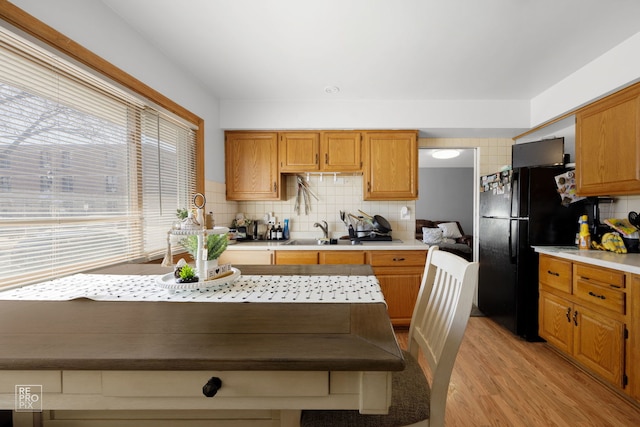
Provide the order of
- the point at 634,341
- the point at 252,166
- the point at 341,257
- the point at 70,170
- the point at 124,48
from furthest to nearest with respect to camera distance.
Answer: the point at 252,166
the point at 341,257
the point at 124,48
the point at 634,341
the point at 70,170

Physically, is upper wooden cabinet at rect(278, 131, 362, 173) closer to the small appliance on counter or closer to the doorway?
the small appliance on counter

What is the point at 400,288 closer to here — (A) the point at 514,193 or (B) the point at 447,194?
(A) the point at 514,193

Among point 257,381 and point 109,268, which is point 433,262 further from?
point 109,268

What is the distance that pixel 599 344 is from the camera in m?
1.86

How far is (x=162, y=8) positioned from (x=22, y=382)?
1.87 m

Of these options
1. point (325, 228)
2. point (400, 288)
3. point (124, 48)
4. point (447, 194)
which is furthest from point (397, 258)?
point (447, 194)

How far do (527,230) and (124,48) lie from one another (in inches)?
129

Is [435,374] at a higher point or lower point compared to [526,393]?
higher

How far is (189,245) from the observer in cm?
126

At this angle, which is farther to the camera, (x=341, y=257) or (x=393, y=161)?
(x=393, y=161)

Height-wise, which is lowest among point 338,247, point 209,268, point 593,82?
point 338,247

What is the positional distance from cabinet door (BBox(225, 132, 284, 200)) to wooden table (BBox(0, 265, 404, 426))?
7.47ft

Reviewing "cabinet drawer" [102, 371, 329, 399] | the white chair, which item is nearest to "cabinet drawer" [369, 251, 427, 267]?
the white chair

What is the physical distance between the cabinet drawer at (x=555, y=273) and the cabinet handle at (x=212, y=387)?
251cm
